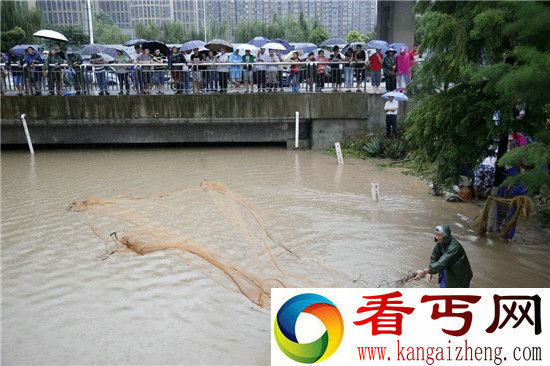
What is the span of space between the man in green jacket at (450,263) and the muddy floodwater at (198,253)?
4.65 feet

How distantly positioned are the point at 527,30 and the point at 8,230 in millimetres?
9593

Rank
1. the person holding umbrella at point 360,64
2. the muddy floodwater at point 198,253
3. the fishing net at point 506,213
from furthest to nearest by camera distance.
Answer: the person holding umbrella at point 360,64 < the fishing net at point 506,213 < the muddy floodwater at point 198,253

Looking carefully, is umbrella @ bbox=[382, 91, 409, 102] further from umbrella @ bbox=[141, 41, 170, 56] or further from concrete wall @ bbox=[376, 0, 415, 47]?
umbrella @ bbox=[141, 41, 170, 56]

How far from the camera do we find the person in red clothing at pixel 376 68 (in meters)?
18.1

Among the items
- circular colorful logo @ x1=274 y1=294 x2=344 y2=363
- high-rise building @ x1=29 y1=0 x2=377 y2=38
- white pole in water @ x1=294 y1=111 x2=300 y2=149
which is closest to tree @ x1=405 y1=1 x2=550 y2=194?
circular colorful logo @ x1=274 y1=294 x2=344 y2=363

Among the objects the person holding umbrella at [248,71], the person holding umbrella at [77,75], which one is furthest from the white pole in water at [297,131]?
the person holding umbrella at [77,75]

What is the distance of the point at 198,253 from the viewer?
9.01 meters

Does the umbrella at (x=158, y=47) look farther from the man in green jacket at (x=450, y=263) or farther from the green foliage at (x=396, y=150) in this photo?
the man in green jacket at (x=450, y=263)

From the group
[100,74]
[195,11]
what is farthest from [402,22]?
[195,11]

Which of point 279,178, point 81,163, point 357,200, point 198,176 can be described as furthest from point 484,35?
point 81,163

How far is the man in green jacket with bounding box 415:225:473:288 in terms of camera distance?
6484 millimetres

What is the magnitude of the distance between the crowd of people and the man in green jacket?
12233 mm

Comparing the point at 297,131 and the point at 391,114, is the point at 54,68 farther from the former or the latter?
the point at 391,114

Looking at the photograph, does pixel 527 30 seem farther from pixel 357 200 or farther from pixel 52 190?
pixel 52 190
